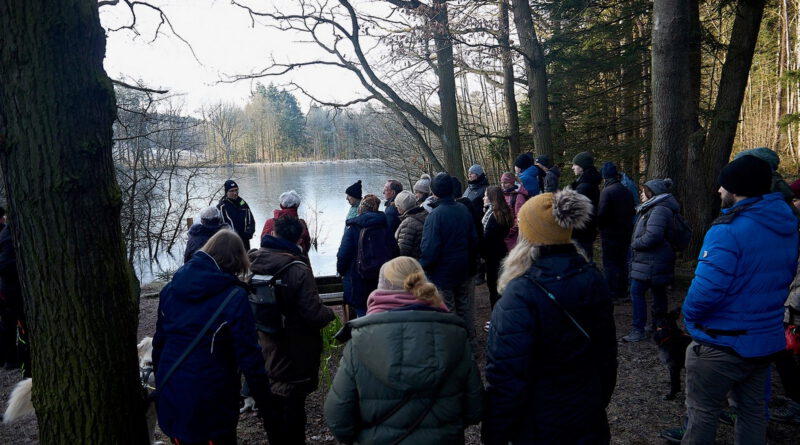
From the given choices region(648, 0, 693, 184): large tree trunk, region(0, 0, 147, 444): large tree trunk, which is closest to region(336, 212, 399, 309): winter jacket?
region(0, 0, 147, 444): large tree trunk

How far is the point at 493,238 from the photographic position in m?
5.99

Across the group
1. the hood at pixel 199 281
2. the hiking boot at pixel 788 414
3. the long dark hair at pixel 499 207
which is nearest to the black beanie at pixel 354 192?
the long dark hair at pixel 499 207

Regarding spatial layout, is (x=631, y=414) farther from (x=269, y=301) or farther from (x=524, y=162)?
(x=524, y=162)

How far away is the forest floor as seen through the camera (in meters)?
3.78

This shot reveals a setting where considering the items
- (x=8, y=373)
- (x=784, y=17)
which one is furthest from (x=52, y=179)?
(x=784, y=17)

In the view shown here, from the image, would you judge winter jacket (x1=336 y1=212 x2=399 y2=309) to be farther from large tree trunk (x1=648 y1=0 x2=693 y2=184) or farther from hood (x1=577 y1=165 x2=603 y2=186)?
large tree trunk (x1=648 y1=0 x2=693 y2=184)

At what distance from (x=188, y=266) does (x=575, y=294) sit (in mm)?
1848

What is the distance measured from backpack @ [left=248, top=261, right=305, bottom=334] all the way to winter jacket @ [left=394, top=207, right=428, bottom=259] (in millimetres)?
2021

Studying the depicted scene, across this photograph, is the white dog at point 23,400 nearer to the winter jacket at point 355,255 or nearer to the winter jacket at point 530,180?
the winter jacket at point 355,255

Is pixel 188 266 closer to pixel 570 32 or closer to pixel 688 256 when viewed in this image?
pixel 688 256

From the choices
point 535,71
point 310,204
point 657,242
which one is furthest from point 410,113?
point 310,204

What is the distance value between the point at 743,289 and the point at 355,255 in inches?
129

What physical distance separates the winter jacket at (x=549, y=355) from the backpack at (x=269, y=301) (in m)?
1.55

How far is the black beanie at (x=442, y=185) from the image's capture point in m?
4.94
